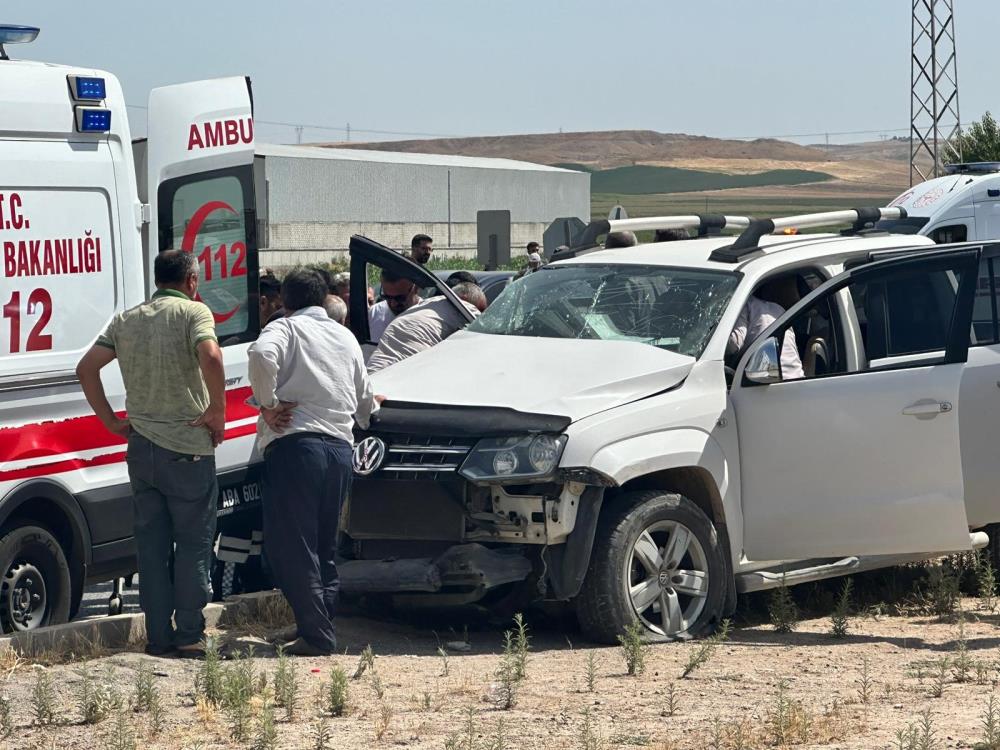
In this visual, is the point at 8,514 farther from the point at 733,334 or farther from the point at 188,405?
the point at 733,334

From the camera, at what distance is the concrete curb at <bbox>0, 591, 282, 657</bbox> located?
A: 22.3 feet

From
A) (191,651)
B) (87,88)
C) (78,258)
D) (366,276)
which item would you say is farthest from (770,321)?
(87,88)

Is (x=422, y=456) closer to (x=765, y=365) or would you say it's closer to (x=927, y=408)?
(x=765, y=365)

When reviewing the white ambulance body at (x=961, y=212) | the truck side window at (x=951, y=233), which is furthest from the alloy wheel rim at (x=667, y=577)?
the truck side window at (x=951, y=233)

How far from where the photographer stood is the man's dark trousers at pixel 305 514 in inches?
280

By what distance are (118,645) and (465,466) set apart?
5.81 ft

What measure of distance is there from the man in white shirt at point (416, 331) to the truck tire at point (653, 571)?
6.61ft

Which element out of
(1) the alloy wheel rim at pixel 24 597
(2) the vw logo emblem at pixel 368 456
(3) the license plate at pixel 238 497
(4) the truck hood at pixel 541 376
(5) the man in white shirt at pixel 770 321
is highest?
(5) the man in white shirt at pixel 770 321

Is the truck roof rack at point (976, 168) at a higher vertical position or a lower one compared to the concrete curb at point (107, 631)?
higher

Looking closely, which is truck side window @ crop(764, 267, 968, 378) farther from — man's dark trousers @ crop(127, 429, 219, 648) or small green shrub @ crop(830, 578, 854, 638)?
man's dark trousers @ crop(127, 429, 219, 648)

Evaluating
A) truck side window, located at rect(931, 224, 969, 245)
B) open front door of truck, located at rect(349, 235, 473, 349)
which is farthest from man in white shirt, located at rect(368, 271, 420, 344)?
truck side window, located at rect(931, 224, 969, 245)

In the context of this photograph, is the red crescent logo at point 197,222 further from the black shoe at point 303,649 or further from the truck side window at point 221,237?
the black shoe at point 303,649

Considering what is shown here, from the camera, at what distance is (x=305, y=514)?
712cm

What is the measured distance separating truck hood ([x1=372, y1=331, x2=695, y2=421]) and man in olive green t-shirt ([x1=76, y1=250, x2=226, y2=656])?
104cm
